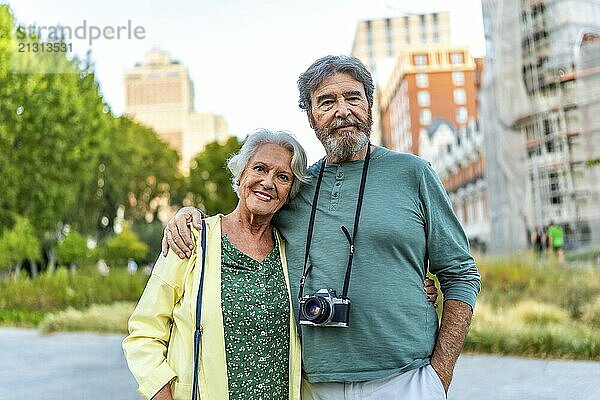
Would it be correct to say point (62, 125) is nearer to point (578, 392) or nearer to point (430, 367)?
point (578, 392)

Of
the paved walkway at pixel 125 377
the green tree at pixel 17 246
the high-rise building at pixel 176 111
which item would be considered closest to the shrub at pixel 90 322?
the paved walkway at pixel 125 377

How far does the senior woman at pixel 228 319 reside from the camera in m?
2.11

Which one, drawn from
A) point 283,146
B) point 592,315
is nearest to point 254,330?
point 283,146

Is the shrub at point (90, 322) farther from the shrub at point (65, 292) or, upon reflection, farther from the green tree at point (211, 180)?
the green tree at point (211, 180)

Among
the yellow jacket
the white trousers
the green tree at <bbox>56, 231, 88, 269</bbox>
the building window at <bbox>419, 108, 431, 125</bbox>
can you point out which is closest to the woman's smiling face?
the yellow jacket

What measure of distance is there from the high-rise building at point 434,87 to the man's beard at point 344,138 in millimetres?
69643

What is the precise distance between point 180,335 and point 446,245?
3.05 feet

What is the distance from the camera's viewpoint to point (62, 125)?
22.6m

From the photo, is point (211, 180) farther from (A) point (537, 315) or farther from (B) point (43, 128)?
(A) point (537, 315)

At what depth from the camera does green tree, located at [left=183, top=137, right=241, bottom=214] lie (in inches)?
1727

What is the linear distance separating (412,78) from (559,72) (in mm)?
54300

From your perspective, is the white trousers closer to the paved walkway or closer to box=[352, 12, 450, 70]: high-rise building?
the paved walkway

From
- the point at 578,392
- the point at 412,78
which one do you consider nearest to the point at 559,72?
the point at 578,392

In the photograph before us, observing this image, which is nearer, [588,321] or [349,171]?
[349,171]
